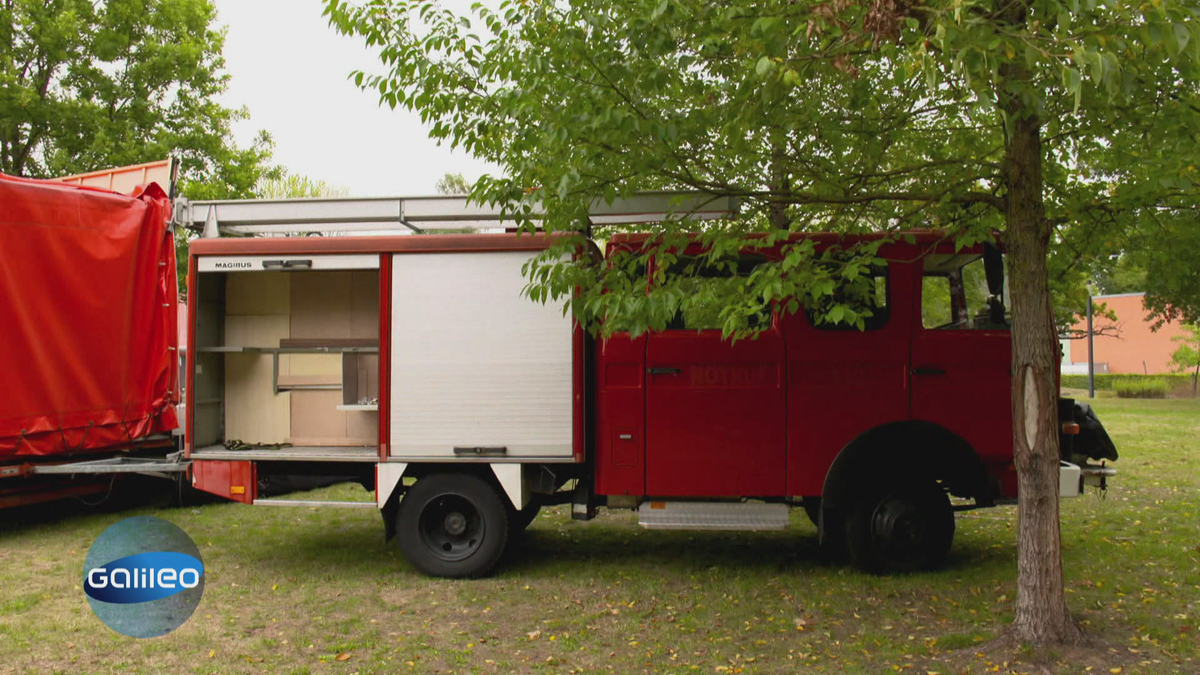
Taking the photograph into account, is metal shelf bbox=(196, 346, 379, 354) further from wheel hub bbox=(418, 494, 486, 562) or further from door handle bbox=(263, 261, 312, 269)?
wheel hub bbox=(418, 494, 486, 562)

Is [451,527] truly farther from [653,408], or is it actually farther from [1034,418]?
[1034,418]

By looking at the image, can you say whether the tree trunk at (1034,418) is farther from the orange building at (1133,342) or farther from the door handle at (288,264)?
the orange building at (1133,342)

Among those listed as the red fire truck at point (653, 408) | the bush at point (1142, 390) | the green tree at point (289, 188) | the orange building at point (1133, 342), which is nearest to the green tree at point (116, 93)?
the green tree at point (289, 188)

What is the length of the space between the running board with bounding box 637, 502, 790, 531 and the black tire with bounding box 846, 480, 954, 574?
611mm

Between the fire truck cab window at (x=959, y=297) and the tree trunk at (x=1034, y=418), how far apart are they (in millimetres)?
1531

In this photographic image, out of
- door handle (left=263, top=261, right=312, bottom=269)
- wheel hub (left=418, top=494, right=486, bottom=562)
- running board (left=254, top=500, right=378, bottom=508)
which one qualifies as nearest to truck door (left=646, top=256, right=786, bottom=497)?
wheel hub (left=418, top=494, right=486, bottom=562)

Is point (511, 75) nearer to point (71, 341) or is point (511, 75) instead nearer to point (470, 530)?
point (470, 530)

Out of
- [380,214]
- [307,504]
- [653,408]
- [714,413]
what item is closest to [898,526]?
[714,413]

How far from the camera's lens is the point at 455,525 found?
23.5ft

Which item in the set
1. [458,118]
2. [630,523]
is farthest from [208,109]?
[458,118]

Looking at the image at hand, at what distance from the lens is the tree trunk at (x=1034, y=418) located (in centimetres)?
522

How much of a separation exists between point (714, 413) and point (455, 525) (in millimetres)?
2223

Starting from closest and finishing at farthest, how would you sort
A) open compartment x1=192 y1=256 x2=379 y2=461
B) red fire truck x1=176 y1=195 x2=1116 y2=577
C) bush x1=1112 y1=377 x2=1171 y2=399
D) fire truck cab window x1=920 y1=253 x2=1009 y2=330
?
red fire truck x1=176 y1=195 x2=1116 y2=577, fire truck cab window x1=920 y1=253 x2=1009 y2=330, open compartment x1=192 y1=256 x2=379 y2=461, bush x1=1112 y1=377 x2=1171 y2=399

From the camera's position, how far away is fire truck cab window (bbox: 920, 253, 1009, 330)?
22.6ft
